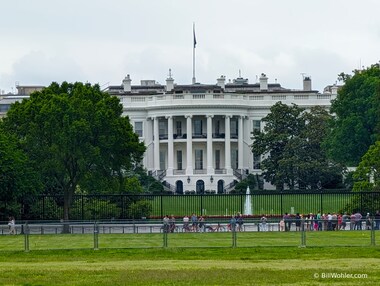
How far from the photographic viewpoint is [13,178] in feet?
266

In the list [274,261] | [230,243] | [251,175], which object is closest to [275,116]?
[251,175]

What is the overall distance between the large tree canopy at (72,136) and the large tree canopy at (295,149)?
45.4m

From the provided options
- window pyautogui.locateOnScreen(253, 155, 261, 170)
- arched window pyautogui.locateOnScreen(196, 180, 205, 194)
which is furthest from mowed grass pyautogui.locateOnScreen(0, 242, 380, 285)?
window pyautogui.locateOnScreen(253, 155, 261, 170)

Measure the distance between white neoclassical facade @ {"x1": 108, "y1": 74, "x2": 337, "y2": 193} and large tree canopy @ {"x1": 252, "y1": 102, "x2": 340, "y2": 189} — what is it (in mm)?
10841

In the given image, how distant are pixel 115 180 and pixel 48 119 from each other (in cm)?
632

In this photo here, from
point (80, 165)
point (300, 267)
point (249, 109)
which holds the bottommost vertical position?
point (300, 267)

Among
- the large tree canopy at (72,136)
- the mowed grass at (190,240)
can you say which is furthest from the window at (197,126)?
the mowed grass at (190,240)

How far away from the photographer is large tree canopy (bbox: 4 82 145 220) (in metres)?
84.6

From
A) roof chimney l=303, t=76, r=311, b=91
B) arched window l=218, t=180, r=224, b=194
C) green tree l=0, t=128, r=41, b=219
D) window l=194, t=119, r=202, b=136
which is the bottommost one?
green tree l=0, t=128, r=41, b=219

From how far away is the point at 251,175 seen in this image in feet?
482

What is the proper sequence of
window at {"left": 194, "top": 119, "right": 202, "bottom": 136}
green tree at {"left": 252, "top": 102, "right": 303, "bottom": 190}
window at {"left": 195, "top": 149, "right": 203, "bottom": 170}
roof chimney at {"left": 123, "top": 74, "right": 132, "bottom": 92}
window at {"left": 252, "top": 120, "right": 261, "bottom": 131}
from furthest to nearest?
roof chimney at {"left": 123, "top": 74, "right": 132, "bottom": 92}, window at {"left": 252, "top": 120, "right": 261, "bottom": 131}, window at {"left": 194, "top": 119, "right": 202, "bottom": 136}, window at {"left": 195, "top": 149, "right": 203, "bottom": 170}, green tree at {"left": 252, "top": 102, "right": 303, "bottom": 190}

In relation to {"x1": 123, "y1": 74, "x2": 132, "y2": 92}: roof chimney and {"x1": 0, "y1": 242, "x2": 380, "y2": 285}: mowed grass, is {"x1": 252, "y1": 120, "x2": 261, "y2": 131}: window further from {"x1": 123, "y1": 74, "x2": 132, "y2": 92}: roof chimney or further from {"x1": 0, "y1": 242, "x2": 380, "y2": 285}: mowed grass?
{"x1": 0, "y1": 242, "x2": 380, "y2": 285}: mowed grass

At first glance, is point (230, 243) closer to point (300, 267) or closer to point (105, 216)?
point (300, 267)

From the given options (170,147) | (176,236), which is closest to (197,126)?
(170,147)
